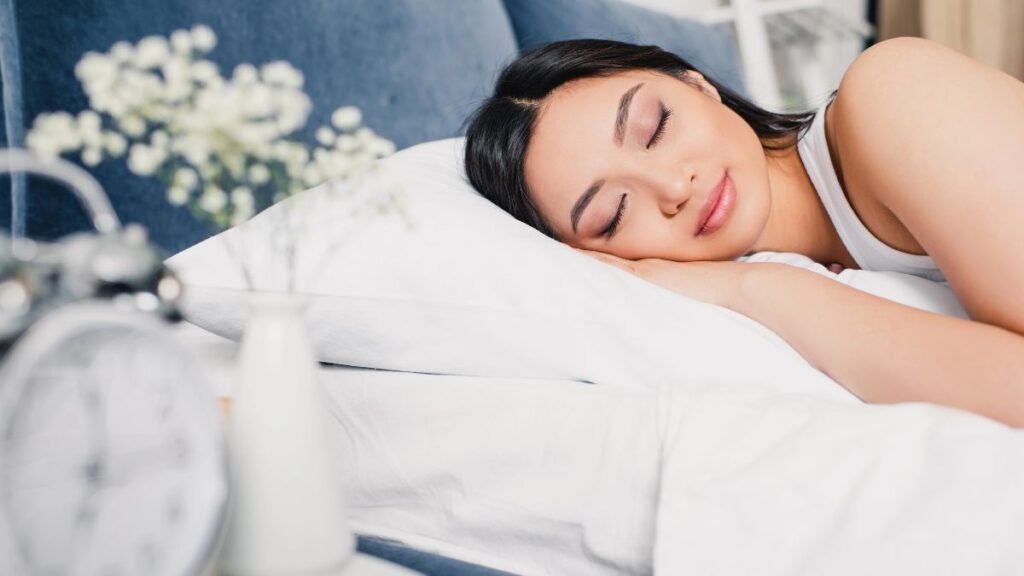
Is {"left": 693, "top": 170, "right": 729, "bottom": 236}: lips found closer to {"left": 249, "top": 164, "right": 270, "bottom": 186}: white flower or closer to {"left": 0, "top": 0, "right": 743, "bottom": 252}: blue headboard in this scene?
{"left": 0, "top": 0, "right": 743, "bottom": 252}: blue headboard

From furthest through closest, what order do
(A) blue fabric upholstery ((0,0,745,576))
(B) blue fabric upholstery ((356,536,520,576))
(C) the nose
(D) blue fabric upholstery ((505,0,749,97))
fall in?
(D) blue fabric upholstery ((505,0,749,97))
(C) the nose
(A) blue fabric upholstery ((0,0,745,576))
(B) blue fabric upholstery ((356,536,520,576))

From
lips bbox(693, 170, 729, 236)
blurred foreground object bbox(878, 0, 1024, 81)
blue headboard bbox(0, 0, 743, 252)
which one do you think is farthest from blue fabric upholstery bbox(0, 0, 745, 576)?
blurred foreground object bbox(878, 0, 1024, 81)

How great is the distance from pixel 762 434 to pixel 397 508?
0.37 metres

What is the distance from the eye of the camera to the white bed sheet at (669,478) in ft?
1.88

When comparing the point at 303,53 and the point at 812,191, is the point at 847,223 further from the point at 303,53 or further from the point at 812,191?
the point at 303,53

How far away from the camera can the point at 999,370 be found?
2.50 ft

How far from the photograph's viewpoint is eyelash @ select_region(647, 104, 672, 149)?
1.09 m

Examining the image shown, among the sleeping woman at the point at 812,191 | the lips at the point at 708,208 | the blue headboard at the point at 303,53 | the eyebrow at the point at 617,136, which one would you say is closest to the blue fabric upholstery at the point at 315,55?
the blue headboard at the point at 303,53

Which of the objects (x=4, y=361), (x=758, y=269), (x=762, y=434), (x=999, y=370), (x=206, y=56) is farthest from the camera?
(x=206, y=56)

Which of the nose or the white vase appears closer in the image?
the white vase

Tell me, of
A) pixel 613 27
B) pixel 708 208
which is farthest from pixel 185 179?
pixel 613 27

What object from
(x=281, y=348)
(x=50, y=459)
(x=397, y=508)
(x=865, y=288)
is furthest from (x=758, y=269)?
(x=50, y=459)

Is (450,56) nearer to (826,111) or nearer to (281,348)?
(826,111)

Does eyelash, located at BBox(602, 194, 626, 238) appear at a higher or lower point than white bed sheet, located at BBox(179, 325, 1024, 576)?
higher
